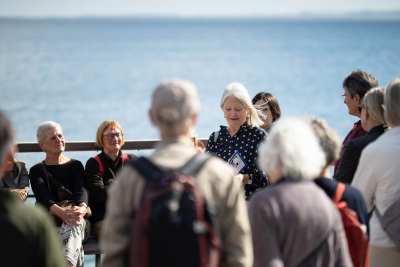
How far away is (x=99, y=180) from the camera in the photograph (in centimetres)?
415

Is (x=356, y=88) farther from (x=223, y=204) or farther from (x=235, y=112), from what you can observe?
(x=223, y=204)

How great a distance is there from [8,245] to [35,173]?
8.09 ft

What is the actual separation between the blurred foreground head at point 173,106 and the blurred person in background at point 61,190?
2.34m

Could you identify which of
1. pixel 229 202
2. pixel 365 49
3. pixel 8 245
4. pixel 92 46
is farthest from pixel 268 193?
pixel 92 46

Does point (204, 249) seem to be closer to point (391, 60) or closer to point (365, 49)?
point (391, 60)

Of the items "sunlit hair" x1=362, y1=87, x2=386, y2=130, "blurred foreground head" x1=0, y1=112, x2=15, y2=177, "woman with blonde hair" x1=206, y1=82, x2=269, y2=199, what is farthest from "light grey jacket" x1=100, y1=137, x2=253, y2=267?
"woman with blonde hair" x1=206, y1=82, x2=269, y2=199

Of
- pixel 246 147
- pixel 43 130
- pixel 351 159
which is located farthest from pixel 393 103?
pixel 43 130

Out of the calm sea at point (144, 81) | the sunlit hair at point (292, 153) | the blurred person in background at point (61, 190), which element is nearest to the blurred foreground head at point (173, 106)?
the sunlit hair at point (292, 153)

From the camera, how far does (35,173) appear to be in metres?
4.01

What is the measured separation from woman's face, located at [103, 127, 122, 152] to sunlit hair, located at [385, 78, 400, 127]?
2.52 m

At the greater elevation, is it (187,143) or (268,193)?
(187,143)

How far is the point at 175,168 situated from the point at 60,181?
8.66ft

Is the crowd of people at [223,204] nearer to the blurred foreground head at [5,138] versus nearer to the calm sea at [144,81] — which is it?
the blurred foreground head at [5,138]

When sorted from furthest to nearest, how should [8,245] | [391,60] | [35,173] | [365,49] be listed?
[365,49] → [391,60] → [35,173] → [8,245]
